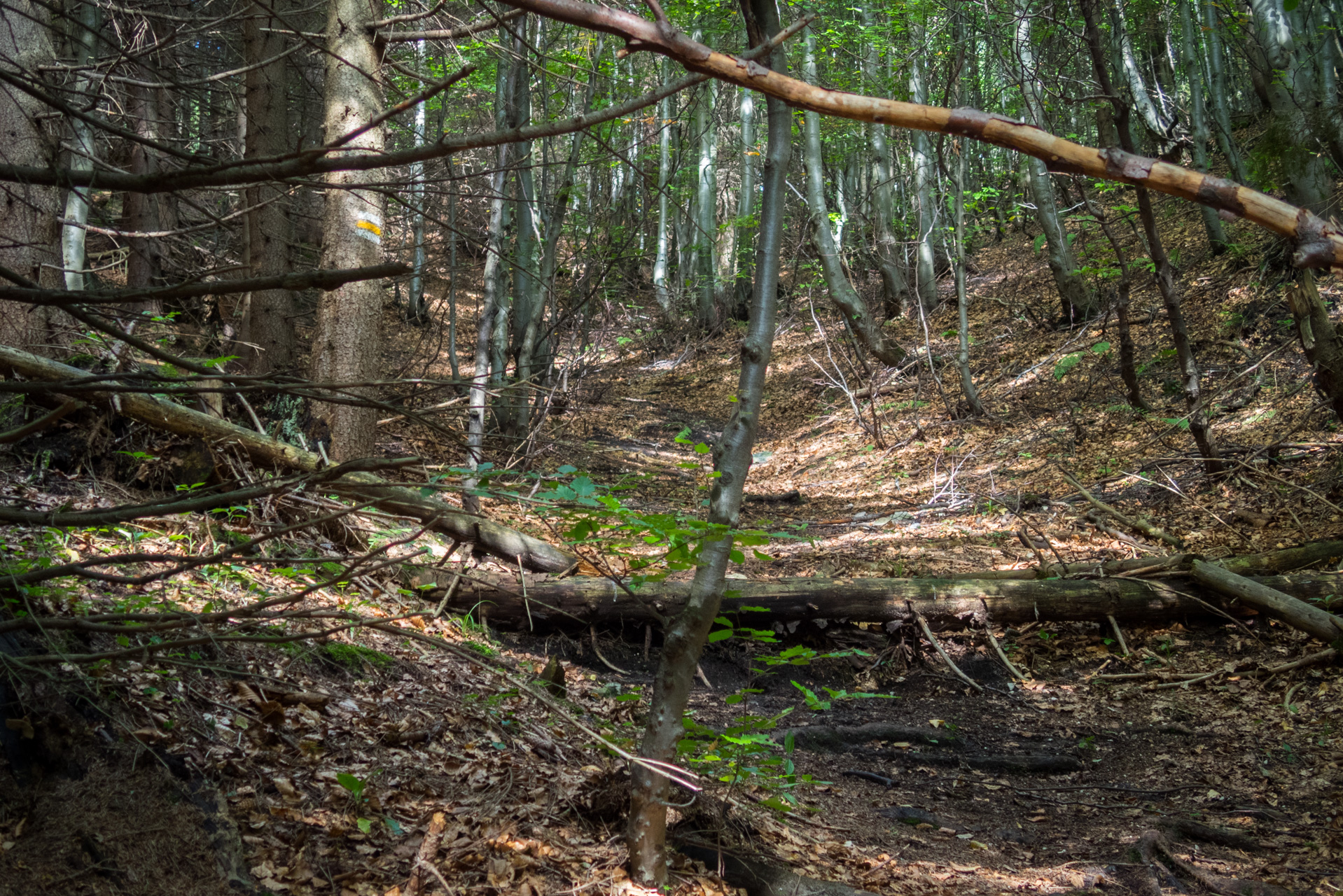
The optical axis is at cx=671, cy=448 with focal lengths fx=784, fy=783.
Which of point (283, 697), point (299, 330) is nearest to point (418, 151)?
point (283, 697)

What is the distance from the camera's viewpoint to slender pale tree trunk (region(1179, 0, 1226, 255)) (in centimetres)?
1227

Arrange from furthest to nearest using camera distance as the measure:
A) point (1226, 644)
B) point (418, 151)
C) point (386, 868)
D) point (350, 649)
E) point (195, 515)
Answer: point (1226, 644), point (195, 515), point (350, 649), point (386, 868), point (418, 151)

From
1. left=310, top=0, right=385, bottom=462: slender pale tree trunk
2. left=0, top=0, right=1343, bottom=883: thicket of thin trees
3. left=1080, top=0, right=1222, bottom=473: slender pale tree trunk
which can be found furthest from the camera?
left=1080, top=0, right=1222, bottom=473: slender pale tree trunk

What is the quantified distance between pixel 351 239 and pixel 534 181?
4.10 m

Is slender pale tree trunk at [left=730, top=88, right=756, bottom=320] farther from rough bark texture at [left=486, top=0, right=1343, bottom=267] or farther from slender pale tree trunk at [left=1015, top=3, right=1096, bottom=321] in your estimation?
rough bark texture at [left=486, top=0, right=1343, bottom=267]

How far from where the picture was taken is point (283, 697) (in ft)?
10.9

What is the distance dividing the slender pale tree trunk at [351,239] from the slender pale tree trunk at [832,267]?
8.03 metres

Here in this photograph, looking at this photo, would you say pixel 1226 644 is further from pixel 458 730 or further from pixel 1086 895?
pixel 458 730

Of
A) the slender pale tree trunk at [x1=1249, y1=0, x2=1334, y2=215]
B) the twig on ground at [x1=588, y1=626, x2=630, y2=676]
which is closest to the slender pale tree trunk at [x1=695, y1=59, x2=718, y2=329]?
the slender pale tree trunk at [x1=1249, y1=0, x2=1334, y2=215]

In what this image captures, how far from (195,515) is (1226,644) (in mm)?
7053

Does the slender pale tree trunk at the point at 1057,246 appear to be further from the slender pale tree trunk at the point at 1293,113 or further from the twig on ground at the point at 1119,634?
the twig on ground at the point at 1119,634

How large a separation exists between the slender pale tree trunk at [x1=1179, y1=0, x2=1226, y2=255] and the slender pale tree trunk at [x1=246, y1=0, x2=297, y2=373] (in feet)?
37.2

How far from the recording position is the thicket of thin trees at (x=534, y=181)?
Answer: 1.92 metres

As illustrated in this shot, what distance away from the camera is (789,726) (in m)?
5.10
